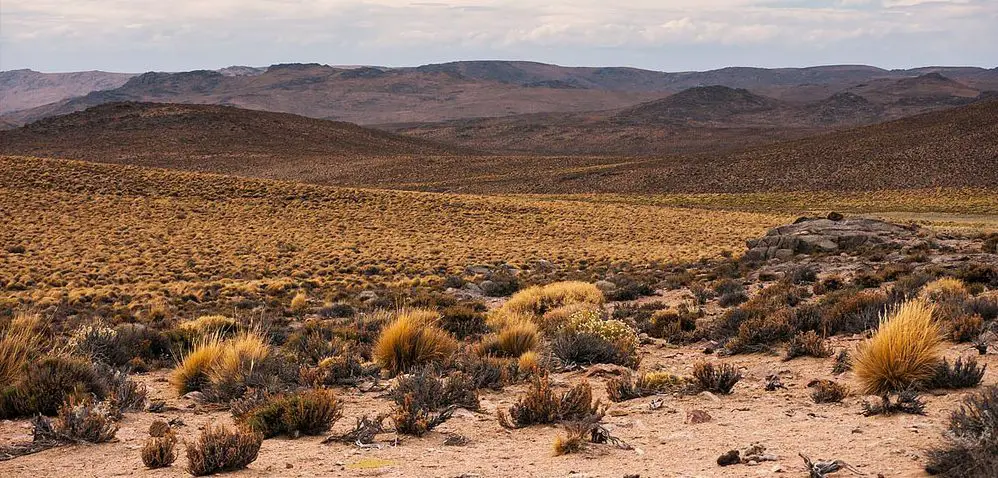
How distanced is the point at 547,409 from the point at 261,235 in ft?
105

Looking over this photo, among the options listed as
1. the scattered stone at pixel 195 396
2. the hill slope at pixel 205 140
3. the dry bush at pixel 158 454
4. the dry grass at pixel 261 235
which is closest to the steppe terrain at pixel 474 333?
the dry bush at pixel 158 454

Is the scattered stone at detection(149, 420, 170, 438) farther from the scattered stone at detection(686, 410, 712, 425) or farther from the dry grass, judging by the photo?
the dry grass

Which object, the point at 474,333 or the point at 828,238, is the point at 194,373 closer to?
the point at 474,333

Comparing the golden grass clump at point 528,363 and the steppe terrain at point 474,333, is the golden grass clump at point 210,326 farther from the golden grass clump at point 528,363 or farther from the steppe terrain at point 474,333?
the golden grass clump at point 528,363

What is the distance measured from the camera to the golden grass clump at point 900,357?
23.0ft

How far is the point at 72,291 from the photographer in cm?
2222

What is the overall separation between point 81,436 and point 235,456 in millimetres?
1785

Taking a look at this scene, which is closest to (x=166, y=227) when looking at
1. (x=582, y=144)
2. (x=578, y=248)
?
Result: (x=578, y=248)

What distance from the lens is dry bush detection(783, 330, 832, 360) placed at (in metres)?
9.09

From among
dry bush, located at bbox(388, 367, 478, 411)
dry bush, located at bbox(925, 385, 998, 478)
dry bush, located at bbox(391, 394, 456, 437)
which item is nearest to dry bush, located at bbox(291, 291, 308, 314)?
dry bush, located at bbox(388, 367, 478, 411)

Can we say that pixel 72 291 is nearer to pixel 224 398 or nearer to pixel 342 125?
pixel 224 398

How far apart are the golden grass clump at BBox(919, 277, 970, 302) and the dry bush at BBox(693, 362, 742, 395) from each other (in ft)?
15.2

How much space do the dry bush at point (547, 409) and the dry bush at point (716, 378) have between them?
4.93ft

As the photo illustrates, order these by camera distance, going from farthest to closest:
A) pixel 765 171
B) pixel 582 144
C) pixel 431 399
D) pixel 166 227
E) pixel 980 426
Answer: pixel 582 144
pixel 765 171
pixel 166 227
pixel 431 399
pixel 980 426
